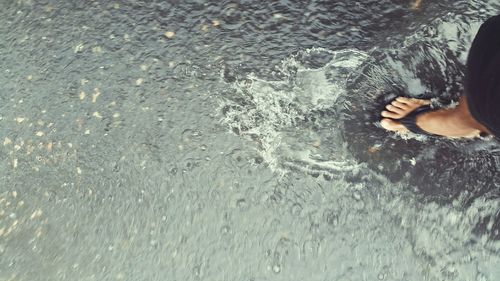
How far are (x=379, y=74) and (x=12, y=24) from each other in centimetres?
159

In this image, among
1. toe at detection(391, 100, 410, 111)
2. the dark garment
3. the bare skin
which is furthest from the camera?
toe at detection(391, 100, 410, 111)

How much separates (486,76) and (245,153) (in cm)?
93

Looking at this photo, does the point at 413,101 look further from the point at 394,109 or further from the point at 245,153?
the point at 245,153

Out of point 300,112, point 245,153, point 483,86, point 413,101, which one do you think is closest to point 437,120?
point 413,101

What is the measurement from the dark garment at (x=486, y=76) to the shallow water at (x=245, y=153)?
337mm

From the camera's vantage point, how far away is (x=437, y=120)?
1.97 m

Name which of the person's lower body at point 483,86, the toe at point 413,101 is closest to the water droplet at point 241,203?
the toe at point 413,101

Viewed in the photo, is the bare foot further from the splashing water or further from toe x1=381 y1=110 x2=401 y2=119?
the splashing water

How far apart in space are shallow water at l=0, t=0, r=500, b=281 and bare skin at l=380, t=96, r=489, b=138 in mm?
51

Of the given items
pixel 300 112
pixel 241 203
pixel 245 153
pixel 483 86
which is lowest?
pixel 241 203

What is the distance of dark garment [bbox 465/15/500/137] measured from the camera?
5.28 ft

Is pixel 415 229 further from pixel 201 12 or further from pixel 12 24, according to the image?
pixel 12 24

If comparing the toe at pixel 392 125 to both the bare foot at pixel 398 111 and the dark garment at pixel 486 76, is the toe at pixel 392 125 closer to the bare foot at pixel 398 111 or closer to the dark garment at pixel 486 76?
the bare foot at pixel 398 111

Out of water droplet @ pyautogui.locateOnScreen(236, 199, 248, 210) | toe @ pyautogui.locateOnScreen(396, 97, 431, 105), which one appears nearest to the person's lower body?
toe @ pyautogui.locateOnScreen(396, 97, 431, 105)
